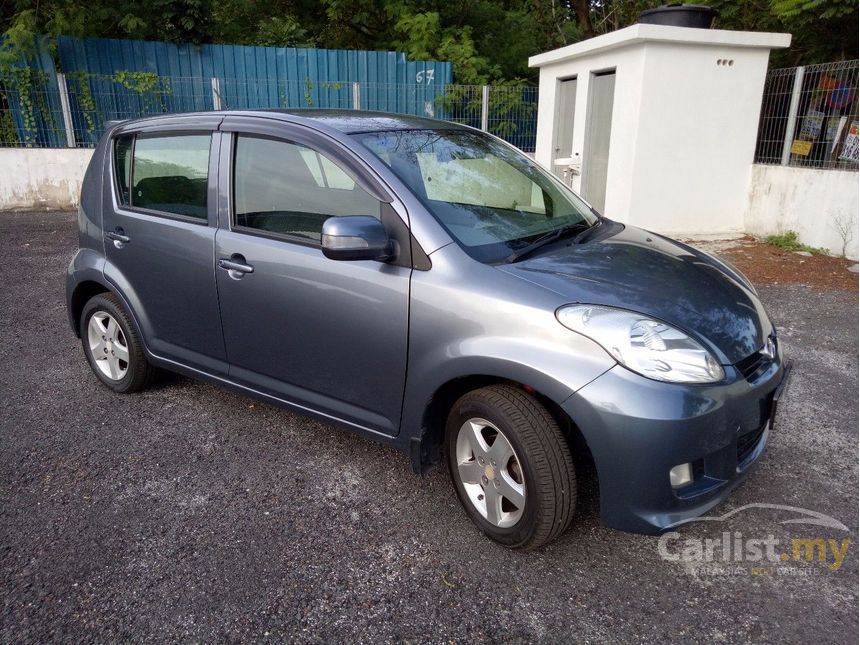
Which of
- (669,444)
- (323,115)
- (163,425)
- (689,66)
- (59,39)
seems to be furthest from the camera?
(59,39)

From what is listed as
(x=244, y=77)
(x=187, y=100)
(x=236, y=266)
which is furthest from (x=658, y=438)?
(x=244, y=77)

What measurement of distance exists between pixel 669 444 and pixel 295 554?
5.09 ft

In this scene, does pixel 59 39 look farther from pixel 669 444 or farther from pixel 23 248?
pixel 669 444

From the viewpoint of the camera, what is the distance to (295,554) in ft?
8.86

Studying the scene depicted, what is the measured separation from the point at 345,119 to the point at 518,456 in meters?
1.92

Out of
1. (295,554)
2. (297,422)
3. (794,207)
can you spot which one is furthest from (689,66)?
(295,554)

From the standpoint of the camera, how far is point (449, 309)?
2.62 m

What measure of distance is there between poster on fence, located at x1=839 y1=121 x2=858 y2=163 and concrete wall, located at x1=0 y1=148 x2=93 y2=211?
39.0 feet

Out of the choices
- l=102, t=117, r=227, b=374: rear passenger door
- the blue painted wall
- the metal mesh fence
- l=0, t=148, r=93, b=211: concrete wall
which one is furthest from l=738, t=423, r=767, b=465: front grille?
l=0, t=148, r=93, b=211: concrete wall

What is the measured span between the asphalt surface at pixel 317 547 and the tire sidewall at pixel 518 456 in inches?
3.8

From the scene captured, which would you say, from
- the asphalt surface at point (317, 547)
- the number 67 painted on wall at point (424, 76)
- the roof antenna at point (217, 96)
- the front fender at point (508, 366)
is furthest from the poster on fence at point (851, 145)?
the roof antenna at point (217, 96)

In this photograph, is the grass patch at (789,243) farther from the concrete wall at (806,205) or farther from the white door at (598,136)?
the white door at (598,136)

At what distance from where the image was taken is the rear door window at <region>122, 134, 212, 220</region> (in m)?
3.50

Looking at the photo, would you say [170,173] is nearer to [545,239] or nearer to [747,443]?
[545,239]
